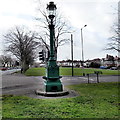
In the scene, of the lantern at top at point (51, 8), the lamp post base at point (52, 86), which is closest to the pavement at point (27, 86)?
the lamp post base at point (52, 86)

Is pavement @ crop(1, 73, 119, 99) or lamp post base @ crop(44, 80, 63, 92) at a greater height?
lamp post base @ crop(44, 80, 63, 92)

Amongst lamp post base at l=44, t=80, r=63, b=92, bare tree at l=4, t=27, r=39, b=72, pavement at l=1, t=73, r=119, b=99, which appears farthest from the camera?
bare tree at l=4, t=27, r=39, b=72

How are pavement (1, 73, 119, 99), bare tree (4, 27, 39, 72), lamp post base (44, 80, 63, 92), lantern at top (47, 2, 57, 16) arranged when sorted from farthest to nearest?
bare tree (4, 27, 39, 72) < lantern at top (47, 2, 57, 16) < pavement (1, 73, 119, 99) < lamp post base (44, 80, 63, 92)

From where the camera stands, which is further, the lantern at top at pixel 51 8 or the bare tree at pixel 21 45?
the bare tree at pixel 21 45

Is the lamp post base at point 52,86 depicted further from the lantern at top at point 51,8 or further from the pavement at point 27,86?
the lantern at top at point 51,8

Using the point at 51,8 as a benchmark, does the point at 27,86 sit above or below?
below

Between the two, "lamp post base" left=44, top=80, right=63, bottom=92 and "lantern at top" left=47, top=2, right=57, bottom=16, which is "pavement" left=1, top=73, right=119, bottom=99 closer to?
"lamp post base" left=44, top=80, right=63, bottom=92

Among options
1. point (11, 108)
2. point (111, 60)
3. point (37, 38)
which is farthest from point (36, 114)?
point (111, 60)

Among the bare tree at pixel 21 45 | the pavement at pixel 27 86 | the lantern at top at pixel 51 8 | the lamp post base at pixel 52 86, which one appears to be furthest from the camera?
the bare tree at pixel 21 45

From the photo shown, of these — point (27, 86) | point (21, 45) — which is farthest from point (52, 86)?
point (21, 45)

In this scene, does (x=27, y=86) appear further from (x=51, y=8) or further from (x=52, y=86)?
(x=51, y=8)

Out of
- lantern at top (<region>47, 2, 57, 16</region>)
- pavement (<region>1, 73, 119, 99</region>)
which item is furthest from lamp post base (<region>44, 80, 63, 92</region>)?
lantern at top (<region>47, 2, 57, 16</region>)

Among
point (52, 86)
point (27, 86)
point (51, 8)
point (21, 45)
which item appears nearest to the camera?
point (52, 86)

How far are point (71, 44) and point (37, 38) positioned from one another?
5690mm
